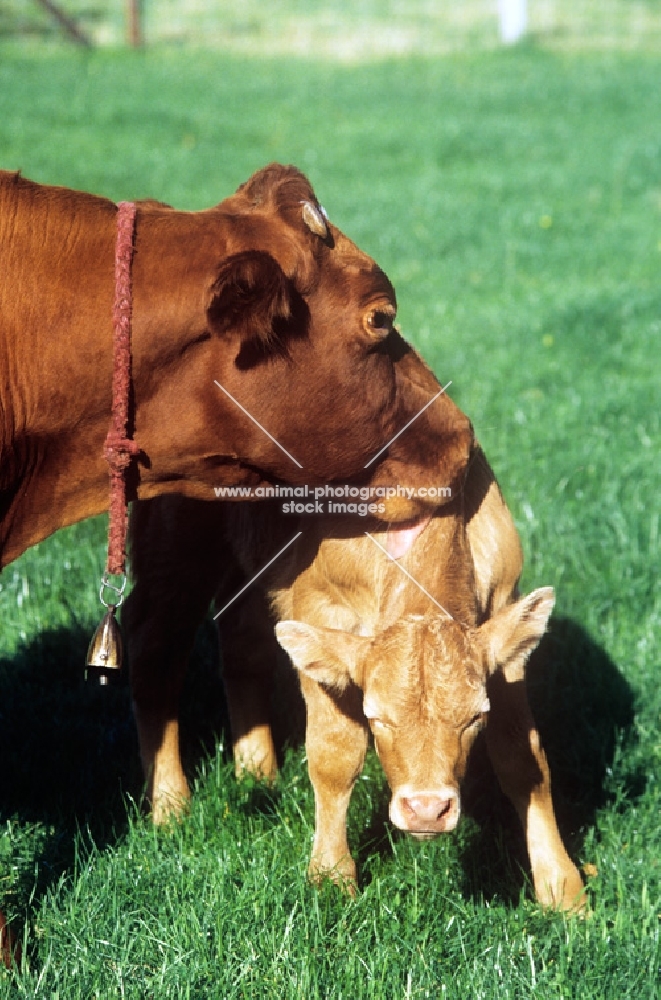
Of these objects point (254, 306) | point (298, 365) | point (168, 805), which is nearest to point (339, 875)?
point (168, 805)

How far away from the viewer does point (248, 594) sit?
4.29 meters

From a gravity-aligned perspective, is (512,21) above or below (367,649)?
above

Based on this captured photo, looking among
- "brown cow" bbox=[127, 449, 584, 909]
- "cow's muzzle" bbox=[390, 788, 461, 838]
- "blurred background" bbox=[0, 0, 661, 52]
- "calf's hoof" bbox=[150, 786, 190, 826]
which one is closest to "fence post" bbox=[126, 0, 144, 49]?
"blurred background" bbox=[0, 0, 661, 52]

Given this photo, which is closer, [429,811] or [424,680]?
[429,811]

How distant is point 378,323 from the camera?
3193 millimetres

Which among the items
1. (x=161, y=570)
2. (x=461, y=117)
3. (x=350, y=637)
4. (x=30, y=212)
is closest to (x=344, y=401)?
(x=350, y=637)

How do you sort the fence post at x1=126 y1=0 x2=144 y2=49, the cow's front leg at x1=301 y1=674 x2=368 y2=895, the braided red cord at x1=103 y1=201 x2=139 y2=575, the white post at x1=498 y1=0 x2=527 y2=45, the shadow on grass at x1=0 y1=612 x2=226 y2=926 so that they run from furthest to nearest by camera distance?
1. the white post at x1=498 y1=0 x2=527 y2=45
2. the fence post at x1=126 y1=0 x2=144 y2=49
3. the shadow on grass at x1=0 y1=612 x2=226 y2=926
4. the cow's front leg at x1=301 y1=674 x2=368 y2=895
5. the braided red cord at x1=103 y1=201 x2=139 y2=575

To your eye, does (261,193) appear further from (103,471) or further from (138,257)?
(103,471)

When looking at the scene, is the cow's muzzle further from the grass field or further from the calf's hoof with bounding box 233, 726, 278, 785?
the calf's hoof with bounding box 233, 726, 278, 785

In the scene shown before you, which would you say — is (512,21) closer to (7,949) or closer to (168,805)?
(168,805)

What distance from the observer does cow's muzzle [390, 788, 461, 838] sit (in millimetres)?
2793

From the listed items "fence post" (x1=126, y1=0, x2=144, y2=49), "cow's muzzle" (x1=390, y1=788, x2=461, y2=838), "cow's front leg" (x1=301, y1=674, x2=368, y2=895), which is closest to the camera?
"cow's muzzle" (x1=390, y1=788, x2=461, y2=838)

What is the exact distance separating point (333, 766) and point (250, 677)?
34.5 inches

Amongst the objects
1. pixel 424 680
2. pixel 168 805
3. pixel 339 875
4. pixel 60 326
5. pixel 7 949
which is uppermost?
pixel 60 326
